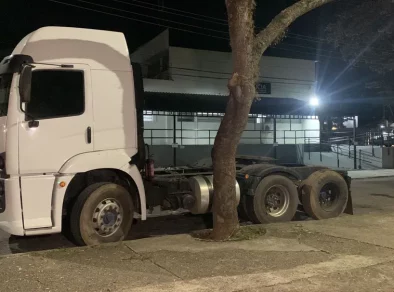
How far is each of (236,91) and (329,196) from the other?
4.33 metres

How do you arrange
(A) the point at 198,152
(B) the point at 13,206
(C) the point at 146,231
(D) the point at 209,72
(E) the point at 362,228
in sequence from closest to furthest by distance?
(B) the point at 13,206
(E) the point at 362,228
(C) the point at 146,231
(A) the point at 198,152
(D) the point at 209,72

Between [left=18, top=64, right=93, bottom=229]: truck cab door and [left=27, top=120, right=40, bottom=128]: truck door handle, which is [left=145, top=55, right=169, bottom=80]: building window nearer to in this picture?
[left=18, top=64, right=93, bottom=229]: truck cab door

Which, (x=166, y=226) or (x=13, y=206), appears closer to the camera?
(x=13, y=206)

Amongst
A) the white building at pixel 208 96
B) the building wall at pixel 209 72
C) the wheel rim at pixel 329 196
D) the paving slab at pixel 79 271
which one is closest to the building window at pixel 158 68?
the white building at pixel 208 96

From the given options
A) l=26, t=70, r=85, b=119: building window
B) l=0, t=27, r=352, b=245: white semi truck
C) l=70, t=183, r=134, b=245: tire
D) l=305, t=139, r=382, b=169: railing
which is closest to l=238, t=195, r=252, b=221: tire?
l=0, t=27, r=352, b=245: white semi truck

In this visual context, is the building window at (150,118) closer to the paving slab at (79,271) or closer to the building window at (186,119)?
the building window at (186,119)

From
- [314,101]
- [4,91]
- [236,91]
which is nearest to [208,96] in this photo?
[314,101]

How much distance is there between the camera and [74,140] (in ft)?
21.1

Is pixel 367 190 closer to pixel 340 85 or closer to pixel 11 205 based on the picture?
pixel 11 205

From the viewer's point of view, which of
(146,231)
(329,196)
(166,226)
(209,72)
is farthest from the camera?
(209,72)

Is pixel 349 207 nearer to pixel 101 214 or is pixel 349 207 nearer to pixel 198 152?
pixel 101 214

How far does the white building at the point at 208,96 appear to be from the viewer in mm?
23156

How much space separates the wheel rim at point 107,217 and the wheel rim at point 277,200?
3.29 metres

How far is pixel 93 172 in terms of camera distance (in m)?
6.84
